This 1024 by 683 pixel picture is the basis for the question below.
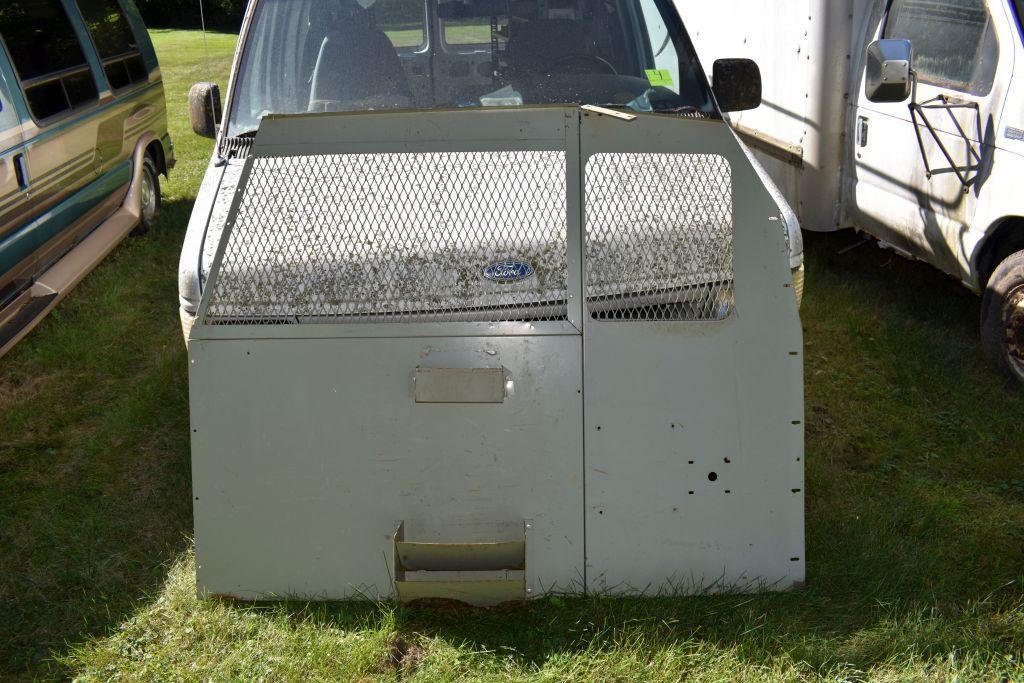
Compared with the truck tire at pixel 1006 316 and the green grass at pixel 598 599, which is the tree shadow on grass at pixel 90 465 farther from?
the truck tire at pixel 1006 316

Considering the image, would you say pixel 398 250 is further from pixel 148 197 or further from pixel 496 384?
pixel 148 197

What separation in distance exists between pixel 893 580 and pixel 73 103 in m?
5.59

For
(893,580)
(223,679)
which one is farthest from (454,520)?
(893,580)

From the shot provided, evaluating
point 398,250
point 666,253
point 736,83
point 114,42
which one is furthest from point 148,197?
point 666,253

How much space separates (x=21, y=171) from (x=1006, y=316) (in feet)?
16.7

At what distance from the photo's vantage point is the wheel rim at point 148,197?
8320 mm

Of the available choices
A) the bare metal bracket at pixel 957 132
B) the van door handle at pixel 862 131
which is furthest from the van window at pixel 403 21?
the van door handle at pixel 862 131

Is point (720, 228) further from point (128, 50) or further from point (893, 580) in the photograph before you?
point (128, 50)

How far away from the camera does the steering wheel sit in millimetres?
4828

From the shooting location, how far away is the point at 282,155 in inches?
132

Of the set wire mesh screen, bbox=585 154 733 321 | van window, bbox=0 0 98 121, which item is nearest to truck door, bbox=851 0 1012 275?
wire mesh screen, bbox=585 154 733 321

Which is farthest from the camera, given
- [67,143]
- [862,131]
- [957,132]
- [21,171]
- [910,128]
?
[67,143]

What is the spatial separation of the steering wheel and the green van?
294cm

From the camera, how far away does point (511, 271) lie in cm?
351
